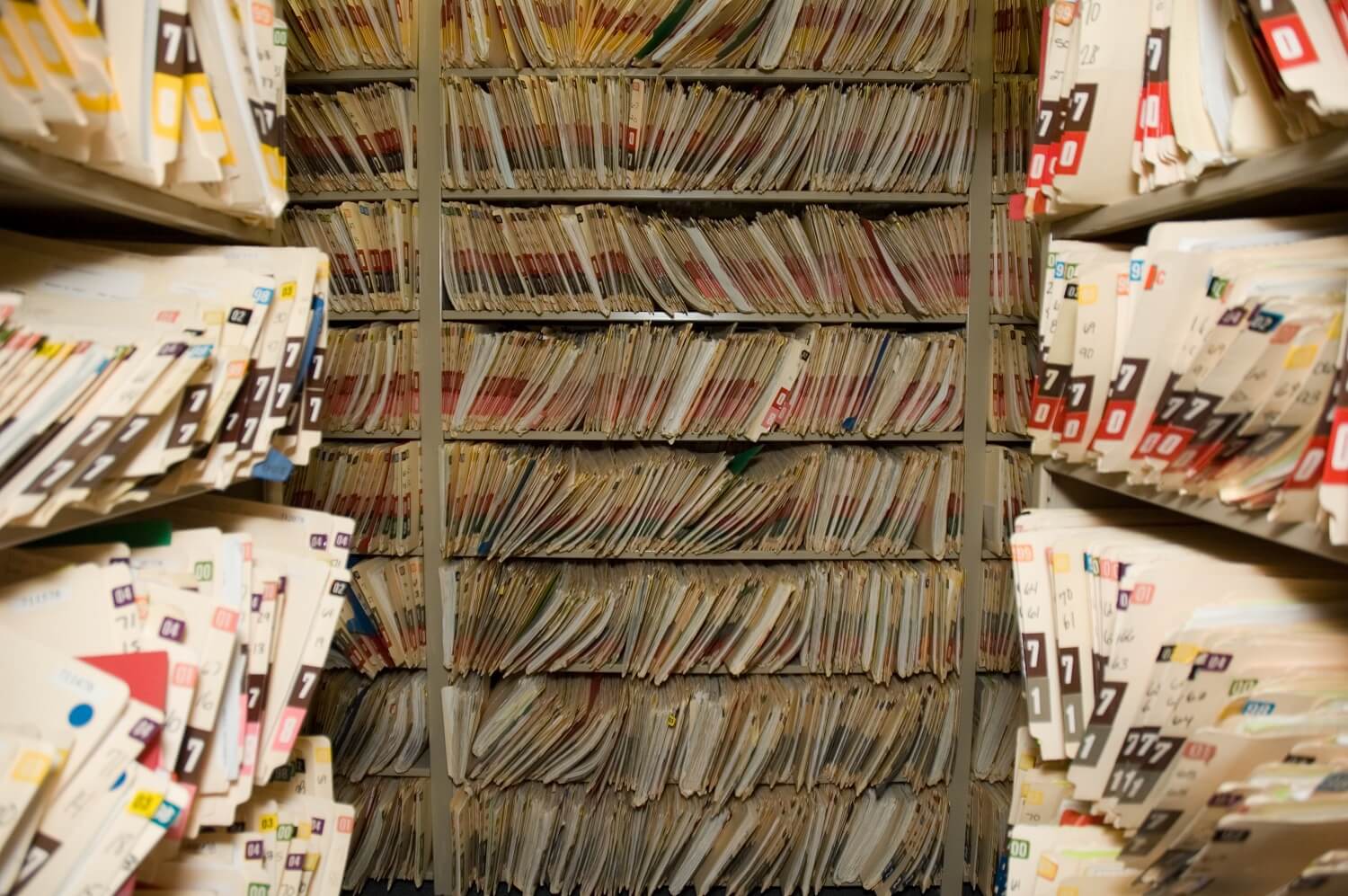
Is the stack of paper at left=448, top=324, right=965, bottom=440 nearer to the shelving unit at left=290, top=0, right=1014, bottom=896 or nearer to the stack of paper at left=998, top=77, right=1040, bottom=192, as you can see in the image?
the shelving unit at left=290, top=0, right=1014, bottom=896

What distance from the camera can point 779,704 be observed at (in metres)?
2.03

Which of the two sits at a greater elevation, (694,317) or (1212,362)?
(694,317)

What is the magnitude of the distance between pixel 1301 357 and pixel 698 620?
1469mm

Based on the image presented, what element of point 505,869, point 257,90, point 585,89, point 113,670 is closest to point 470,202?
point 585,89

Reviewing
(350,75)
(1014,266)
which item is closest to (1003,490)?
(1014,266)

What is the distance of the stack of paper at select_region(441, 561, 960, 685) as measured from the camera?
2008 mm

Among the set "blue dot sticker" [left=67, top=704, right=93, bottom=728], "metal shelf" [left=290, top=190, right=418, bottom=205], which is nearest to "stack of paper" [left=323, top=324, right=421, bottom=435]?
"metal shelf" [left=290, top=190, right=418, bottom=205]

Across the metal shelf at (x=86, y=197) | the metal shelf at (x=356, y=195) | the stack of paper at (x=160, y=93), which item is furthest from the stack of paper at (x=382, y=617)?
the stack of paper at (x=160, y=93)

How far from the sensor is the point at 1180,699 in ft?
2.83

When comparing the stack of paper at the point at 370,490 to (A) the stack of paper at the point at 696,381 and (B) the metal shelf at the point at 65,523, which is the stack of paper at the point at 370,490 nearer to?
(A) the stack of paper at the point at 696,381

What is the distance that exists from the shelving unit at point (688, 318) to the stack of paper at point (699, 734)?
0.31 ft

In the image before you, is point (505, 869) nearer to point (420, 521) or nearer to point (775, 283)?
point (420, 521)

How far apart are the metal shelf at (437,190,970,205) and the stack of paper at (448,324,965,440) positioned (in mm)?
318

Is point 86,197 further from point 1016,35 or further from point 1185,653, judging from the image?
point 1016,35
